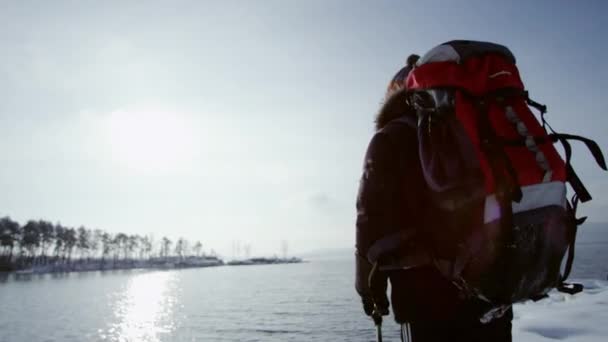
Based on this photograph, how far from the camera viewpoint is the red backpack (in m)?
1.62

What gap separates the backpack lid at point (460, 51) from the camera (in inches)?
76.4

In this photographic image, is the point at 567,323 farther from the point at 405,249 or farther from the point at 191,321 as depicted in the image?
the point at 191,321

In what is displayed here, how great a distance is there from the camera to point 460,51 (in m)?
1.96

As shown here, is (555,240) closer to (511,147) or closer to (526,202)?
(526,202)

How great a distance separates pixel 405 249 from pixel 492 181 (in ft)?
1.82

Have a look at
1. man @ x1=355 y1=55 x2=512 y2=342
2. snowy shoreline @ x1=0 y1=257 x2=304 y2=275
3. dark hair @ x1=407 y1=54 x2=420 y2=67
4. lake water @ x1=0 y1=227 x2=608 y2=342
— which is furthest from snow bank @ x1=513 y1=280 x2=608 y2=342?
snowy shoreline @ x1=0 y1=257 x2=304 y2=275

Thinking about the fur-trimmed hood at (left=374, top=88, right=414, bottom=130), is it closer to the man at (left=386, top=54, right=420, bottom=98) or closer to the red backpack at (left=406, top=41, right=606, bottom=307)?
the man at (left=386, top=54, right=420, bottom=98)

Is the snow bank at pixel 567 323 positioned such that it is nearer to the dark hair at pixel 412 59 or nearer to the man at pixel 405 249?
the man at pixel 405 249

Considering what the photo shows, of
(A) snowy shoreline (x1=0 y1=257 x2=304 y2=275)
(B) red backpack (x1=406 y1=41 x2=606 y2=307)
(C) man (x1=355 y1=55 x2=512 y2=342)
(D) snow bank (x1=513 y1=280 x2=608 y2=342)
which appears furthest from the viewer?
(A) snowy shoreline (x1=0 y1=257 x2=304 y2=275)

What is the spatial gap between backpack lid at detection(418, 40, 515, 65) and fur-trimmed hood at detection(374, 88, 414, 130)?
25 centimetres

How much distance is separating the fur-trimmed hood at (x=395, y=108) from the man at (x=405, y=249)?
0.21 metres

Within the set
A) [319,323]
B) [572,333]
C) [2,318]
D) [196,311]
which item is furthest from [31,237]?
[572,333]

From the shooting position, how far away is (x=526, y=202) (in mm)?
1702

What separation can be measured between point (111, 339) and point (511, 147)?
20.7 metres
